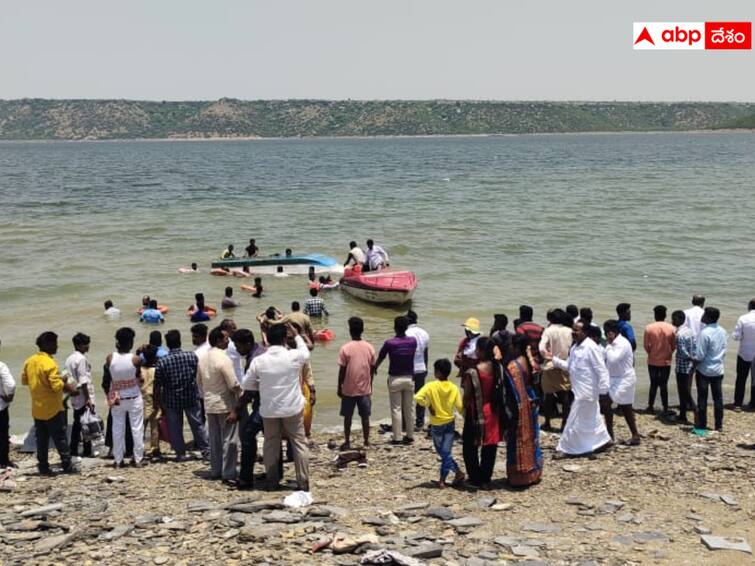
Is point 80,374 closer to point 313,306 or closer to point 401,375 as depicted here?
point 401,375

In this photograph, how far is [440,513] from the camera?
823 cm

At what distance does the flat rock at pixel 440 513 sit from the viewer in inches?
321

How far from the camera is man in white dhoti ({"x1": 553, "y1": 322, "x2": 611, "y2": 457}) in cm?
988

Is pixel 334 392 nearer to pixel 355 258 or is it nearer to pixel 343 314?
pixel 343 314

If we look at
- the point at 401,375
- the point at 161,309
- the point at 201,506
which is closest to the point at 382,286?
the point at 161,309

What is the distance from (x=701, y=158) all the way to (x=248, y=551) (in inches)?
4492

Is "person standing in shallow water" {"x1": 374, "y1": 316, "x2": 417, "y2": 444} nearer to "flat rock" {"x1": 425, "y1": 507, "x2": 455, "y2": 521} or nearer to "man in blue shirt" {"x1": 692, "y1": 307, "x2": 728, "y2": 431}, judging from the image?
"flat rock" {"x1": 425, "y1": 507, "x2": 455, "y2": 521}

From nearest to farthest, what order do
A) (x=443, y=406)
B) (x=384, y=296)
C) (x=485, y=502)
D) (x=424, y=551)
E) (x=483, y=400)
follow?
(x=424, y=551)
(x=485, y=502)
(x=483, y=400)
(x=443, y=406)
(x=384, y=296)

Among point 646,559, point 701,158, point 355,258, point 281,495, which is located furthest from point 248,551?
point 701,158

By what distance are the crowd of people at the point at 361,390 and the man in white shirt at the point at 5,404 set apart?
0.04 ft

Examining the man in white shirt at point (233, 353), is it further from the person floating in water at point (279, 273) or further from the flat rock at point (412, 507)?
the person floating in water at point (279, 273)

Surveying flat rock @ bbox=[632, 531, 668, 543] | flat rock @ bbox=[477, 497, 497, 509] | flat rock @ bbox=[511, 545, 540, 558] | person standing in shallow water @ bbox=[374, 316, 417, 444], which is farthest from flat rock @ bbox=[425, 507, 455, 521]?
person standing in shallow water @ bbox=[374, 316, 417, 444]

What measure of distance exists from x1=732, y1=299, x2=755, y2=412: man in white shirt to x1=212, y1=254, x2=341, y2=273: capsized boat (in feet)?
58.5

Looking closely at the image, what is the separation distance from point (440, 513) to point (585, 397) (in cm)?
274
